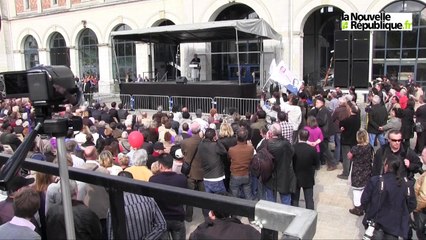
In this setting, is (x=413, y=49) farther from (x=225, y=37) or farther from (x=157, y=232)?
(x=157, y=232)

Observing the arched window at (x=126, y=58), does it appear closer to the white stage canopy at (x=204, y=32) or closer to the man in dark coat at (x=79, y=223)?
the white stage canopy at (x=204, y=32)

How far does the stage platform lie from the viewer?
59.4 feet

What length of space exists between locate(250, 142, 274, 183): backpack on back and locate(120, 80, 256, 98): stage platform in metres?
11.3

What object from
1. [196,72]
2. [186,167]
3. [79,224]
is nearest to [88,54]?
[196,72]

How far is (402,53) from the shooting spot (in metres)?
25.2

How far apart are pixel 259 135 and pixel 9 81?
7463 millimetres

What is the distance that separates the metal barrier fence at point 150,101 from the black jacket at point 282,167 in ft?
45.1

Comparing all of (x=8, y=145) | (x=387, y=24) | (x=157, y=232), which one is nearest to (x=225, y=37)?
(x=387, y=24)

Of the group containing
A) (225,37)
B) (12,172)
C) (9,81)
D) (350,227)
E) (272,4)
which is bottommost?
(350,227)

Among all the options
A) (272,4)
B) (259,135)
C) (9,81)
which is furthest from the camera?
(272,4)

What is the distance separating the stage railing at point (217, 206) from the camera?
1548 millimetres

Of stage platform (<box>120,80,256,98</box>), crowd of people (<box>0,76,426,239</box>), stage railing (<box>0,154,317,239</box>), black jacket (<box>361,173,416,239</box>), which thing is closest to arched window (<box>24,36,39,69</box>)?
stage platform (<box>120,80,256,98</box>)

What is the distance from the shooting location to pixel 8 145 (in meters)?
7.63

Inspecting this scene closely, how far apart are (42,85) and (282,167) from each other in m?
5.48
